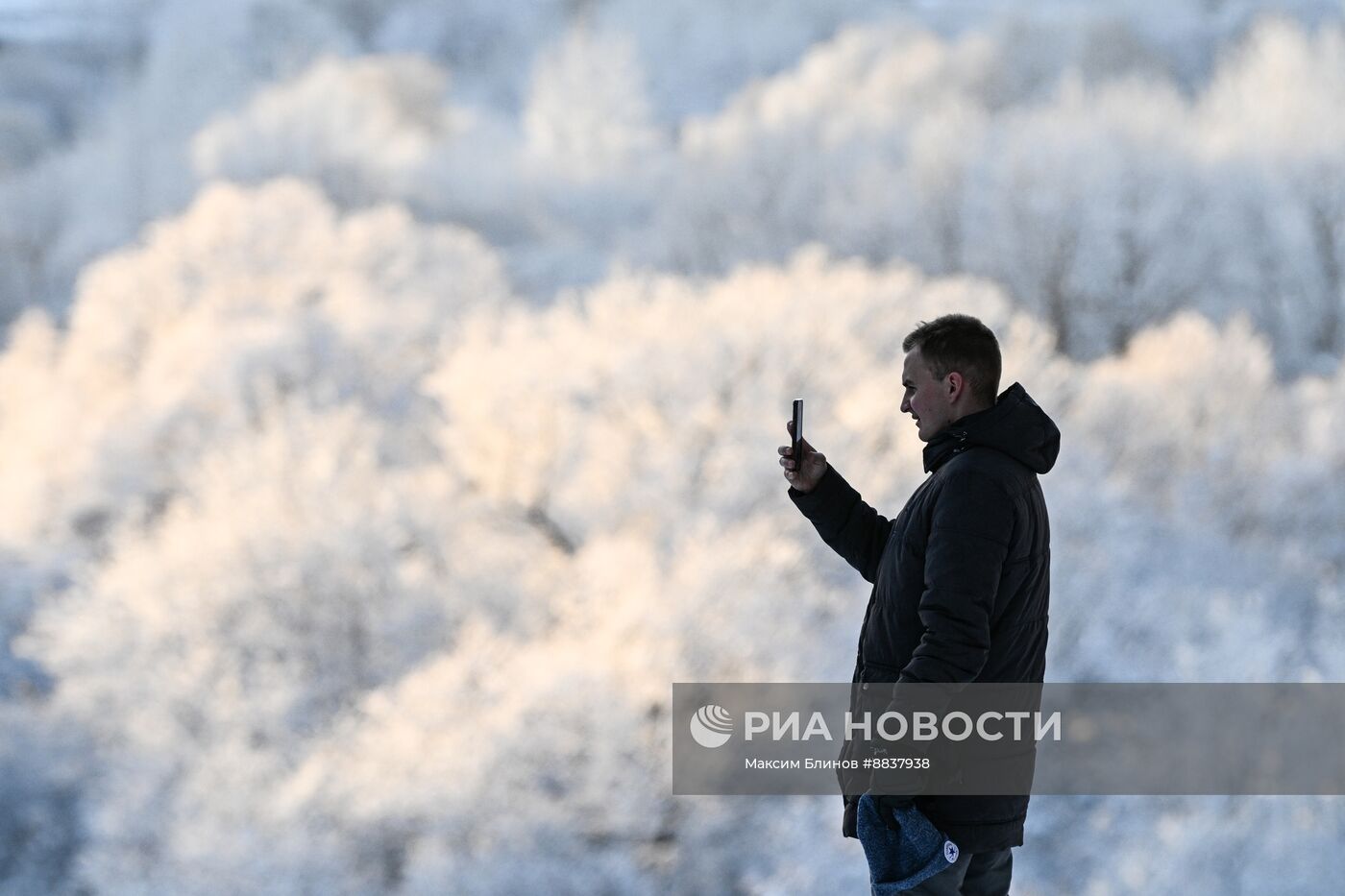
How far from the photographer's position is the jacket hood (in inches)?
52.3

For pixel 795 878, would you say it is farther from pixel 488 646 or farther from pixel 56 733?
pixel 56 733

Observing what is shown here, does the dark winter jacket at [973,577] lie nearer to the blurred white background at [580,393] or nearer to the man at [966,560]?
the man at [966,560]

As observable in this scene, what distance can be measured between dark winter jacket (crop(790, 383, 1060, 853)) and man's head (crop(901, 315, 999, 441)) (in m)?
0.02

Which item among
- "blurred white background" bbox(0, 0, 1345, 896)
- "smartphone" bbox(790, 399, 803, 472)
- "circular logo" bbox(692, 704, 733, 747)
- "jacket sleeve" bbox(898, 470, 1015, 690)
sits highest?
"blurred white background" bbox(0, 0, 1345, 896)

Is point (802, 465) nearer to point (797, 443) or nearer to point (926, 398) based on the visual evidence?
point (797, 443)

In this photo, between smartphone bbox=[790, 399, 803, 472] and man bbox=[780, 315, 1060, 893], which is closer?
man bbox=[780, 315, 1060, 893]

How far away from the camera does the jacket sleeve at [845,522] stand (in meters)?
1.61

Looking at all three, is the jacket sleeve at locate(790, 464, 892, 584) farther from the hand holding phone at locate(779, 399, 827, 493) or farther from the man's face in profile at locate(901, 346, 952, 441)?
the man's face in profile at locate(901, 346, 952, 441)

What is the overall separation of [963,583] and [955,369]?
275mm

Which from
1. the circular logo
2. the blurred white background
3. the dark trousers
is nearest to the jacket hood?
the dark trousers

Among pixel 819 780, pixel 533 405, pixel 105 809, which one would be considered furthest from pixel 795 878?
pixel 105 809

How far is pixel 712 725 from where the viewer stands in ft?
18.7

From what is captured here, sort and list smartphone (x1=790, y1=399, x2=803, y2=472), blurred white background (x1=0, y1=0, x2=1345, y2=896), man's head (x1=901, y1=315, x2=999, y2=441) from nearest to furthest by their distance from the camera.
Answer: man's head (x1=901, y1=315, x2=999, y2=441) → smartphone (x1=790, y1=399, x2=803, y2=472) → blurred white background (x1=0, y1=0, x2=1345, y2=896)

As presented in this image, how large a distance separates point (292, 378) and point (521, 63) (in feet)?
7.32
